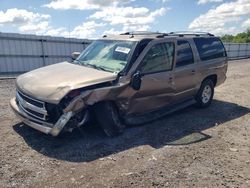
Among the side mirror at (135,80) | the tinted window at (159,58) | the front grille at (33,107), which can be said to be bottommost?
the front grille at (33,107)

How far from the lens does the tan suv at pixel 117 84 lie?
15.9 ft

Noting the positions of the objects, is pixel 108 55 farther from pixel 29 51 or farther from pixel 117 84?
pixel 29 51

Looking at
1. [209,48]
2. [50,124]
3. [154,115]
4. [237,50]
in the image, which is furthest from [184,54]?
[237,50]

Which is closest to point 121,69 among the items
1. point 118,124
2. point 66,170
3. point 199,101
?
point 118,124

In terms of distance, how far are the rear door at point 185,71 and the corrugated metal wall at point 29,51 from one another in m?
11.1

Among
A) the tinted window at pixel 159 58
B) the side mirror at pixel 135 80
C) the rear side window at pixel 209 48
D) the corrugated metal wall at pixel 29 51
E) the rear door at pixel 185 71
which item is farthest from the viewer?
the corrugated metal wall at pixel 29 51

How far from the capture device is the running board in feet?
19.2

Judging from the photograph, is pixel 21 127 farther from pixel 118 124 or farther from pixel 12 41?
pixel 12 41

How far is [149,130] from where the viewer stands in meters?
5.98

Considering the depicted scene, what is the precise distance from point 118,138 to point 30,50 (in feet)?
40.4

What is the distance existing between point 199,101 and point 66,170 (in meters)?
4.60

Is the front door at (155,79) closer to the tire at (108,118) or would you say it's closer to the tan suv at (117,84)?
the tan suv at (117,84)

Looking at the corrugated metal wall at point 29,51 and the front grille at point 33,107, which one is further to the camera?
the corrugated metal wall at point 29,51

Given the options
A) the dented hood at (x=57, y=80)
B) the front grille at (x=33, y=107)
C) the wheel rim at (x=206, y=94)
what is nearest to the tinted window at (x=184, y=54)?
the wheel rim at (x=206, y=94)
